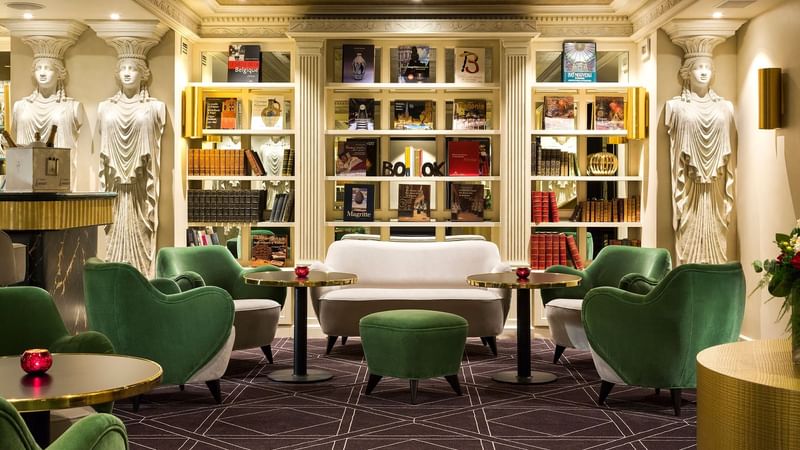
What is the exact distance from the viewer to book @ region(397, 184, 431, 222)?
907cm

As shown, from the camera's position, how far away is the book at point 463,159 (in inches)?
355

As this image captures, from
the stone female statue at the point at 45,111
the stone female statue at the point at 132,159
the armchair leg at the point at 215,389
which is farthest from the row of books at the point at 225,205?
the armchair leg at the point at 215,389

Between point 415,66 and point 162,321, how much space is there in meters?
4.23

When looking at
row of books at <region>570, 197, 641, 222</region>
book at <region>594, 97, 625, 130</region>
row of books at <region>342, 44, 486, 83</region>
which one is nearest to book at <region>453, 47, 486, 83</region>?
row of books at <region>342, 44, 486, 83</region>

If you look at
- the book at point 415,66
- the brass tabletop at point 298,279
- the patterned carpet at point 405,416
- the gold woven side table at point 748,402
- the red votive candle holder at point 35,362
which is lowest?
the patterned carpet at point 405,416

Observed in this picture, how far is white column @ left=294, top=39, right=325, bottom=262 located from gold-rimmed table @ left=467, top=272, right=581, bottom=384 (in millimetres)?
2631

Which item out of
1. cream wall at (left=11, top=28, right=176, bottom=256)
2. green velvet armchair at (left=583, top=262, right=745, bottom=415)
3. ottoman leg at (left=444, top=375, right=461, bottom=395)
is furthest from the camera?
cream wall at (left=11, top=28, right=176, bottom=256)

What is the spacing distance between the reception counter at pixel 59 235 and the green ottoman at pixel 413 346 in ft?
6.52

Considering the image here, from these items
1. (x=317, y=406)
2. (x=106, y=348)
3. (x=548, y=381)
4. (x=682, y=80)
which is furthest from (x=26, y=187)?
(x=682, y=80)

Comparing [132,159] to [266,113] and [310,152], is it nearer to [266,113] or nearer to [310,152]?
[266,113]

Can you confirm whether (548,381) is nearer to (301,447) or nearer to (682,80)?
(301,447)

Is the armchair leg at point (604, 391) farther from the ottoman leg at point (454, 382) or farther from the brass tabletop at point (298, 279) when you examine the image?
the brass tabletop at point (298, 279)

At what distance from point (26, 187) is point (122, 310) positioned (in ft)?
3.80

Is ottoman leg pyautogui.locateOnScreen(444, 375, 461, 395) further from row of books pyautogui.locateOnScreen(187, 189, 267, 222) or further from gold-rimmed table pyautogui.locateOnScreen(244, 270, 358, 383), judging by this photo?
row of books pyautogui.locateOnScreen(187, 189, 267, 222)
